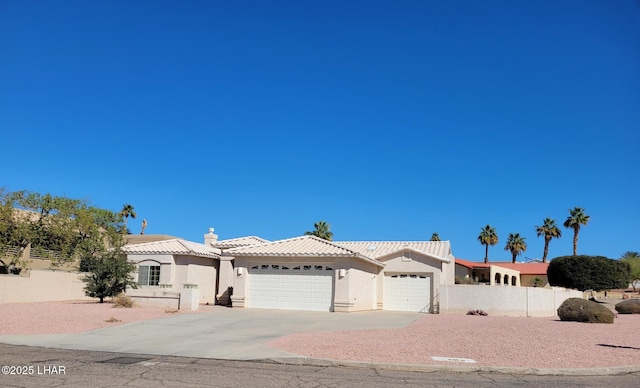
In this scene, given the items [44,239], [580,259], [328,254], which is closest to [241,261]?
[328,254]

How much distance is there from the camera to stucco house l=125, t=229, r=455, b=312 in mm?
28844

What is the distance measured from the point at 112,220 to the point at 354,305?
24.8 m

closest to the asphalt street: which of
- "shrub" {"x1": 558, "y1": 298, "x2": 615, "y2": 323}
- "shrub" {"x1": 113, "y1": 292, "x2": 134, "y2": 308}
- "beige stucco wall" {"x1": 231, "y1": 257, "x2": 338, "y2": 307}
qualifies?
"shrub" {"x1": 113, "y1": 292, "x2": 134, "y2": 308}

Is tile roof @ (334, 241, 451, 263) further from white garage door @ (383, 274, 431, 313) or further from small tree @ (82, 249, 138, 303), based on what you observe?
small tree @ (82, 249, 138, 303)

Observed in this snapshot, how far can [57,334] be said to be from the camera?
667 inches

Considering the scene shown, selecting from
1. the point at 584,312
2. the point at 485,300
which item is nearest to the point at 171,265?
the point at 485,300

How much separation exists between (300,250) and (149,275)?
9.52 metres

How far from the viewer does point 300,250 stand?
96.1 feet

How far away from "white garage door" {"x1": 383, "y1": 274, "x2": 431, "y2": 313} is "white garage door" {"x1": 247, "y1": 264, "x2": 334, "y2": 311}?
6.50 metres

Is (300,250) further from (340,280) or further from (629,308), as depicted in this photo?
(629,308)

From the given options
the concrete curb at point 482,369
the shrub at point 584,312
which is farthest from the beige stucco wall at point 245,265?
the concrete curb at point 482,369

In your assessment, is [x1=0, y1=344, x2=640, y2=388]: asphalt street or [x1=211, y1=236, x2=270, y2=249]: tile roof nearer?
[x1=0, y1=344, x2=640, y2=388]: asphalt street

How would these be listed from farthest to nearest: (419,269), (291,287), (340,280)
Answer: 1. (419,269)
2. (291,287)
3. (340,280)

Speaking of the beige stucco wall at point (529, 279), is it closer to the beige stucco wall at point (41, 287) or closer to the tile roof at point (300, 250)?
the tile roof at point (300, 250)
